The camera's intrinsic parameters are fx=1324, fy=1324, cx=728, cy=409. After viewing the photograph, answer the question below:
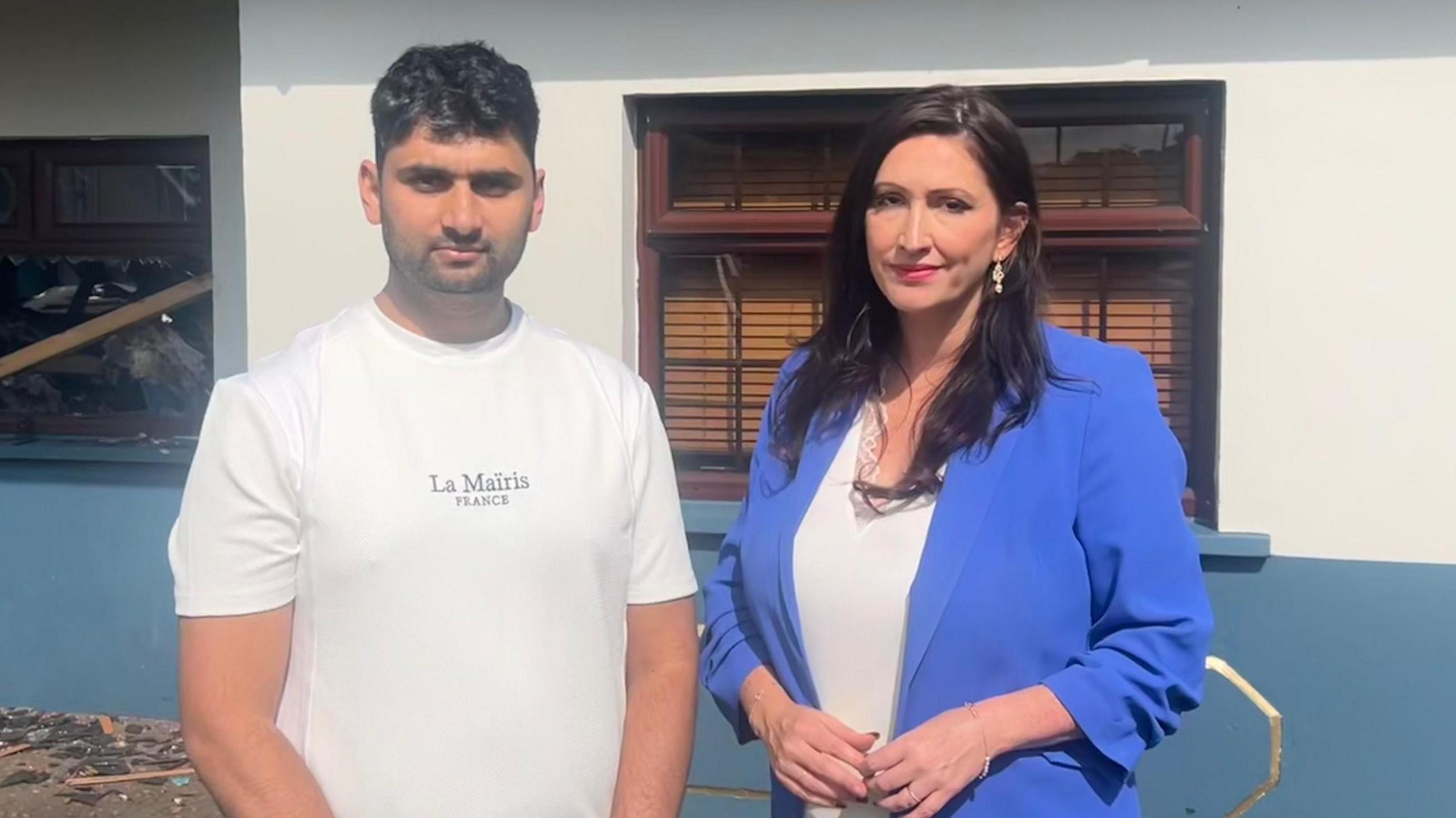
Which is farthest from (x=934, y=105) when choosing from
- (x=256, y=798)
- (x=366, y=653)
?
(x=256, y=798)

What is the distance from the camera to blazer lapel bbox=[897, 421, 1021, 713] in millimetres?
1770

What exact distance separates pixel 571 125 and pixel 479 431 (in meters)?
2.49

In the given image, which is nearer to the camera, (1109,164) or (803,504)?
(803,504)

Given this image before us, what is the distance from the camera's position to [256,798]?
1.55m

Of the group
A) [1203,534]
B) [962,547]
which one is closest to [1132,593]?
[962,547]

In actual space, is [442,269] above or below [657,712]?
above

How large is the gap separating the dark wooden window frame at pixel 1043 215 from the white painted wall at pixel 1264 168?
10 cm

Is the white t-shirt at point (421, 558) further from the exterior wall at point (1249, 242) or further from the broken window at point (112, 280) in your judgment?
the broken window at point (112, 280)

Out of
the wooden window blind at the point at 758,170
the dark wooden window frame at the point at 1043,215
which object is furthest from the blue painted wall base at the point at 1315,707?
the wooden window blind at the point at 758,170

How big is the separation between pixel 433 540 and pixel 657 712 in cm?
41

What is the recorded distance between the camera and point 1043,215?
388 centimetres

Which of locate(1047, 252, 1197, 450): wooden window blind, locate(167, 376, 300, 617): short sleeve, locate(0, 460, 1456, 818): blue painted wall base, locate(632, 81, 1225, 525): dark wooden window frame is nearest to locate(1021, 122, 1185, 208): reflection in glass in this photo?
locate(632, 81, 1225, 525): dark wooden window frame

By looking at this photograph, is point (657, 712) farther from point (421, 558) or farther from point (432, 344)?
point (432, 344)

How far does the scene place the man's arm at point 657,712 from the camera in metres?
1.77
